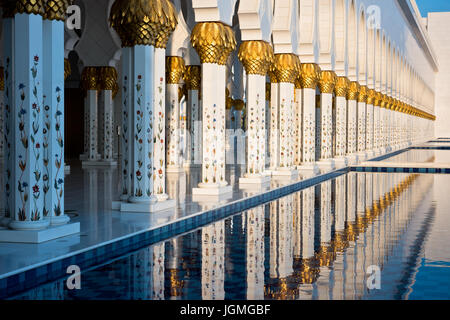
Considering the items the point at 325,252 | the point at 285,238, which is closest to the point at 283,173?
the point at 285,238

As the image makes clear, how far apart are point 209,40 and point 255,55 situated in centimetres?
109

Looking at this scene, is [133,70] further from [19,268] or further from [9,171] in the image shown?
[19,268]

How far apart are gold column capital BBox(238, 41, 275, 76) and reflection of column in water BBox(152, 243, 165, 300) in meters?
3.37

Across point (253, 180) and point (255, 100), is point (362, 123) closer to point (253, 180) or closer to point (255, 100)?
point (255, 100)

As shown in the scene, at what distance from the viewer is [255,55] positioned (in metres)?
6.52

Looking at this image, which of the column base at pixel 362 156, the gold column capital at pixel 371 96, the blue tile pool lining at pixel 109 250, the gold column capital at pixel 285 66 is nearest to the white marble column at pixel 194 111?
the gold column capital at pixel 285 66

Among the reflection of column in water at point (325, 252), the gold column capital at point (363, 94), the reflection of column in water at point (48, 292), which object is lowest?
the reflection of column in water at point (48, 292)

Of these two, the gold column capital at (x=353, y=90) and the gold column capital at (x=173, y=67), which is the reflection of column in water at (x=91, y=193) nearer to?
the gold column capital at (x=173, y=67)

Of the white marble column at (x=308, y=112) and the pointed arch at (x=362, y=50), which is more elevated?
the pointed arch at (x=362, y=50)

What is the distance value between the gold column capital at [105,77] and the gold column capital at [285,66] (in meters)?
2.69

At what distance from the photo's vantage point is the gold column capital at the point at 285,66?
7578mm

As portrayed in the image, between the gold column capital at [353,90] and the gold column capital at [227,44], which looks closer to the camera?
the gold column capital at [227,44]

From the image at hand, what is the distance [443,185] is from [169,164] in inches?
138

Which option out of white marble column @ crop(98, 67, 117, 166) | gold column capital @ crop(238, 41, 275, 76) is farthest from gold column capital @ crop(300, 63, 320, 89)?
white marble column @ crop(98, 67, 117, 166)
